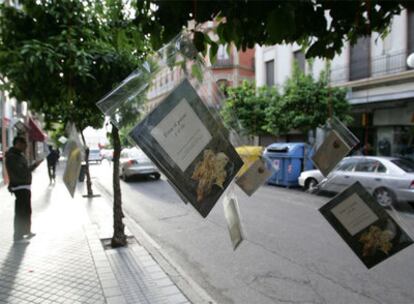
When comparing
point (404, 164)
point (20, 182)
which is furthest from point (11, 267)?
point (404, 164)

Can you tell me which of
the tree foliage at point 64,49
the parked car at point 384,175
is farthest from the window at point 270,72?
the tree foliage at point 64,49

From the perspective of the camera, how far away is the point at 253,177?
2.25 meters

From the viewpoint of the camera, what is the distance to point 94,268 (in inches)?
193

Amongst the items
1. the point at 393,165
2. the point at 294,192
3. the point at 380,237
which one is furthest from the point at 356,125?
the point at 380,237

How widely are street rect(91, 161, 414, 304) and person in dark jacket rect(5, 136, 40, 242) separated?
2457mm

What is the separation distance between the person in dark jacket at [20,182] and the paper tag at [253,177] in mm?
5221

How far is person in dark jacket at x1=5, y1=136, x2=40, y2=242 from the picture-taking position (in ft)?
20.0

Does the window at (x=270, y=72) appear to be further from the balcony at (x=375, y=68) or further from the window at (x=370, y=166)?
the window at (x=370, y=166)

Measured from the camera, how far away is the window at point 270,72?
2244 cm

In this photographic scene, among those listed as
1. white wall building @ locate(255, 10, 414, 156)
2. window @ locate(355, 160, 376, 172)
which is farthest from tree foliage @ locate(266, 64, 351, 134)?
window @ locate(355, 160, 376, 172)

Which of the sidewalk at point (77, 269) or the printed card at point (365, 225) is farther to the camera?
the sidewalk at point (77, 269)

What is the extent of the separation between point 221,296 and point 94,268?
1.90 meters

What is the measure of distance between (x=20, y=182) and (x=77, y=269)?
2.28 m

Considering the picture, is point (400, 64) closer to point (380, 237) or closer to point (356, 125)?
point (356, 125)
